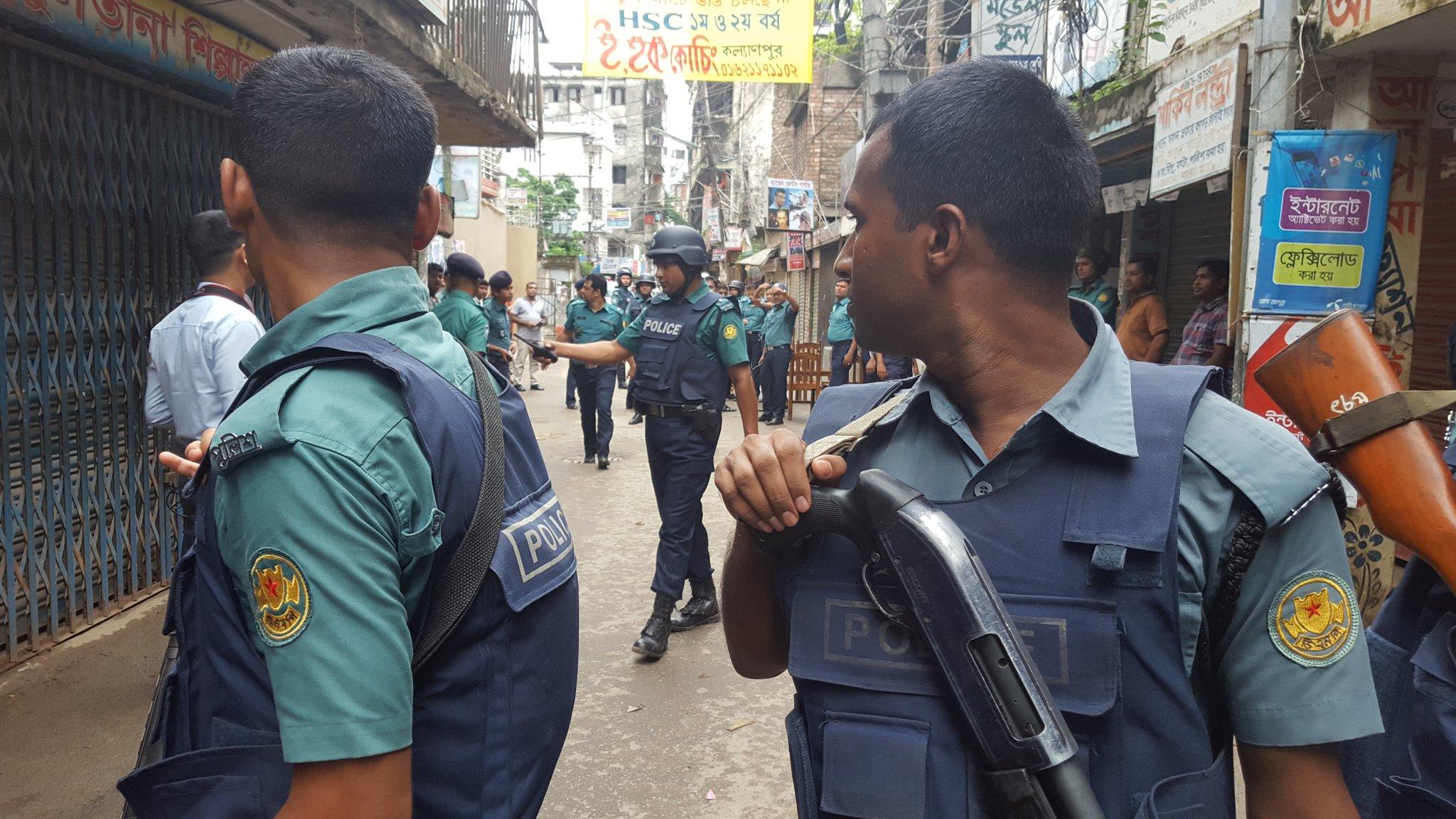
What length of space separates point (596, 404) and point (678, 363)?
419cm

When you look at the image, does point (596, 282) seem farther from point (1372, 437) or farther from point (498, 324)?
point (1372, 437)

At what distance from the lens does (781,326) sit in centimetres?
1270

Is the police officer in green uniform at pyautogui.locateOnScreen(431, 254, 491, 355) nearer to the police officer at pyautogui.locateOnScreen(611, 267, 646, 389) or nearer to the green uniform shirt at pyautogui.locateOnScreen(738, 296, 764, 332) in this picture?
the green uniform shirt at pyautogui.locateOnScreen(738, 296, 764, 332)

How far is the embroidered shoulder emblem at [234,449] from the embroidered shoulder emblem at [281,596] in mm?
109

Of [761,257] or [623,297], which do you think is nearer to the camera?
[623,297]

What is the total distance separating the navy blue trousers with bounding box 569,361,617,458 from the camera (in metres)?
8.70

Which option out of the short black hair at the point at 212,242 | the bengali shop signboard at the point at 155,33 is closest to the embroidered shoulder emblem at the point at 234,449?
the short black hair at the point at 212,242

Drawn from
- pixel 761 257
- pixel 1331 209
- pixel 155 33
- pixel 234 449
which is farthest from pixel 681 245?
pixel 761 257

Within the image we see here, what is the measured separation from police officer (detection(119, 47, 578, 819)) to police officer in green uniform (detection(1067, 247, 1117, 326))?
263 inches

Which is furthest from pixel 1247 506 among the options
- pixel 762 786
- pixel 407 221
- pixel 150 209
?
pixel 150 209

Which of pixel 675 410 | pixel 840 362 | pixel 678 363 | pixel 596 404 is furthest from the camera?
pixel 840 362

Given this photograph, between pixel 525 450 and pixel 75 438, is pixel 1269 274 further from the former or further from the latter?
pixel 75 438

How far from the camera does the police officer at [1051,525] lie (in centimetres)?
99

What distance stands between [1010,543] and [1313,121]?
4444 millimetres
